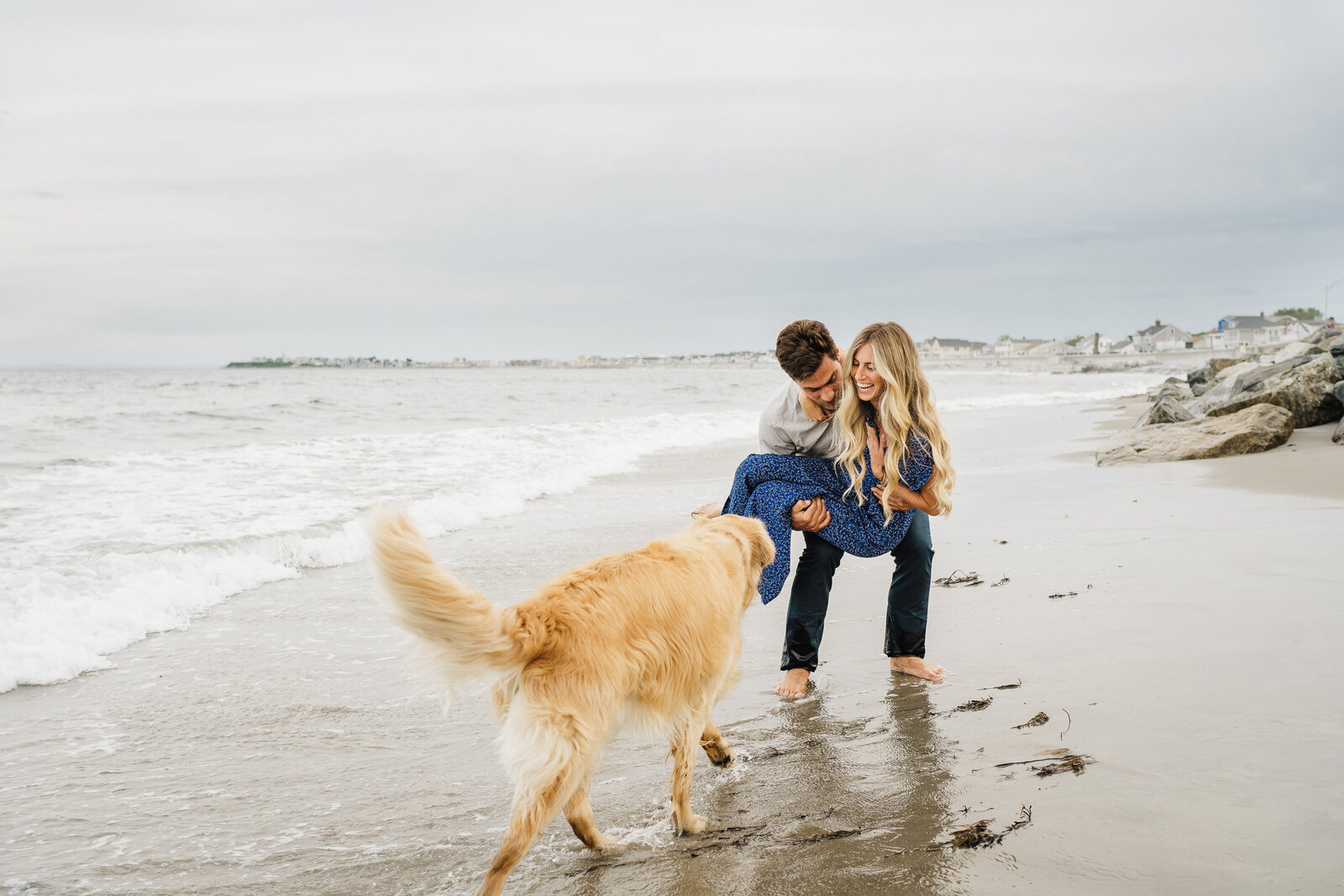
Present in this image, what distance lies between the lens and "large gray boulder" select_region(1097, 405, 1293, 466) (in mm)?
8922

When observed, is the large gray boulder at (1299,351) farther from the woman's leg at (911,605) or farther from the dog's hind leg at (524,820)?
the dog's hind leg at (524,820)

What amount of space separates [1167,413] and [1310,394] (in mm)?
2685

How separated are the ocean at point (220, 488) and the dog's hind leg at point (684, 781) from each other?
4.25 ft

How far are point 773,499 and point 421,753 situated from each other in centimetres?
196

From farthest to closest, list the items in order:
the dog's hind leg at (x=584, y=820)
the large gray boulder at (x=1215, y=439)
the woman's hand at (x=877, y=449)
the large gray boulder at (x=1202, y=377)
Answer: the large gray boulder at (x=1202, y=377), the large gray boulder at (x=1215, y=439), the woman's hand at (x=877, y=449), the dog's hind leg at (x=584, y=820)

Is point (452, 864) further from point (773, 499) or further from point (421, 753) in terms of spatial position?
point (773, 499)

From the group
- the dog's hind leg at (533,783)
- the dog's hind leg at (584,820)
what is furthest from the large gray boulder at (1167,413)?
the dog's hind leg at (533,783)

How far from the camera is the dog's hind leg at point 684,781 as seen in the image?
2.72 m

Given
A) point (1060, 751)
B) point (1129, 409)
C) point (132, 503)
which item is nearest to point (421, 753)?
point (1060, 751)

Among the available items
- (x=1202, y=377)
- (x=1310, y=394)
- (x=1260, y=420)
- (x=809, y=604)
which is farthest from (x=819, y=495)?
Answer: (x=1202, y=377)

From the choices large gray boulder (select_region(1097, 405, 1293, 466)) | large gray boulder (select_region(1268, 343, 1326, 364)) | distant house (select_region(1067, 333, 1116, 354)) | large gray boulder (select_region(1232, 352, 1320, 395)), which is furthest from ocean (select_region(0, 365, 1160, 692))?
distant house (select_region(1067, 333, 1116, 354))

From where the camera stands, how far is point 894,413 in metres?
3.77

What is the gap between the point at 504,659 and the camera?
7.64 feet

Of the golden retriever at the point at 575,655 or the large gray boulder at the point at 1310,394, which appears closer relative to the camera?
the golden retriever at the point at 575,655
